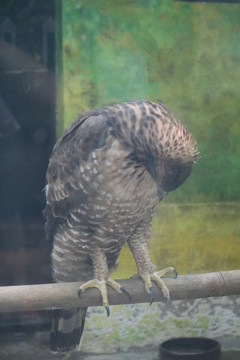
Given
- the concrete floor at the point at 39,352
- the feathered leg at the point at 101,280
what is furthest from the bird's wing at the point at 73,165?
→ the concrete floor at the point at 39,352

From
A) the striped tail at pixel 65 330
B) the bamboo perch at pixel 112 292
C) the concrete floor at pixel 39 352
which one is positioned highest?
the bamboo perch at pixel 112 292

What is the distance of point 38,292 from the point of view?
7.17 feet

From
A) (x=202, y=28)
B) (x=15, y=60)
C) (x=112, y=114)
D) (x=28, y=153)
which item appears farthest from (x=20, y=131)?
(x=112, y=114)

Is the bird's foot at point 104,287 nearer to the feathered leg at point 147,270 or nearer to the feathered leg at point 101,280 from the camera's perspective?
the feathered leg at point 101,280

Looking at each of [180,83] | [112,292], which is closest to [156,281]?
[112,292]

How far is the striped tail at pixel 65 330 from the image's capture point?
9.16 feet

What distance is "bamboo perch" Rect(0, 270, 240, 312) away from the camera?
7.10ft

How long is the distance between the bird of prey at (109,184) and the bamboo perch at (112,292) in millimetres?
34

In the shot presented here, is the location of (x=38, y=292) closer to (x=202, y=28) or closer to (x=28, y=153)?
(x=28, y=153)

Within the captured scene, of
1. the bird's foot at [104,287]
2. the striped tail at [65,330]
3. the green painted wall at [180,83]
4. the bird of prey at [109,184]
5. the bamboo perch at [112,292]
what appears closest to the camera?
the bamboo perch at [112,292]

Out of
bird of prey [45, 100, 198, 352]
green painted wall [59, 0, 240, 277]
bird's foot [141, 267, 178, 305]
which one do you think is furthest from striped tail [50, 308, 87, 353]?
green painted wall [59, 0, 240, 277]

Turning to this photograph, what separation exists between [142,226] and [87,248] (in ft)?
0.76

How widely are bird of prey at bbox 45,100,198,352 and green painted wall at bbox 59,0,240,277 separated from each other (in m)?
0.98

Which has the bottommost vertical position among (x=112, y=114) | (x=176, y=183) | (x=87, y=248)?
(x=87, y=248)
